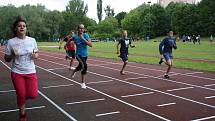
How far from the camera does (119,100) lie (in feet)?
30.2

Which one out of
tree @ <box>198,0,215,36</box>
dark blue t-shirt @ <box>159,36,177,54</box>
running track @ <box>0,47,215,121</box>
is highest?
tree @ <box>198,0,215,36</box>

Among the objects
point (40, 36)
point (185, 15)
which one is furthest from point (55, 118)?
point (40, 36)

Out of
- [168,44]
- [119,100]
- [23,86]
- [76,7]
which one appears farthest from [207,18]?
[23,86]

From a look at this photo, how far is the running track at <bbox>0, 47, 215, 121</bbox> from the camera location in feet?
24.6

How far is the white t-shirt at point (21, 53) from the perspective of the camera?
257 inches

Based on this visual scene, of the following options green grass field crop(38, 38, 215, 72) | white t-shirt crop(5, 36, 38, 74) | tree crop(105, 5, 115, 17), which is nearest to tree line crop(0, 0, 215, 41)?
tree crop(105, 5, 115, 17)

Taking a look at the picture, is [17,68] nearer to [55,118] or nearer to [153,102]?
[55,118]

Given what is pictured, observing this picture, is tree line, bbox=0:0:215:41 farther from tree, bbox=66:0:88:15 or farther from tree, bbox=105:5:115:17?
tree, bbox=105:5:115:17

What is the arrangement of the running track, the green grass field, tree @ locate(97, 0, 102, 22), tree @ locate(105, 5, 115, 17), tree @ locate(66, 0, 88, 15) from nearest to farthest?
1. the running track
2. the green grass field
3. tree @ locate(66, 0, 88, 15)
4. tree @ locate(97, 0, 102, 22)
5. tree @ locate(105, 5, 115, 17)

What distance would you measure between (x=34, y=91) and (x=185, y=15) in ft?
266

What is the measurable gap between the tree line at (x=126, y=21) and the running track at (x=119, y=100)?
63886 millimetres

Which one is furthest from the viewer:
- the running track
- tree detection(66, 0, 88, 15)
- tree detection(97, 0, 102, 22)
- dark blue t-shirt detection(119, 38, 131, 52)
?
tree detection(97, 0, 102, 22)

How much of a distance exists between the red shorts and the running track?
84 centimetres

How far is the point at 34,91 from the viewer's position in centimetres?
662
